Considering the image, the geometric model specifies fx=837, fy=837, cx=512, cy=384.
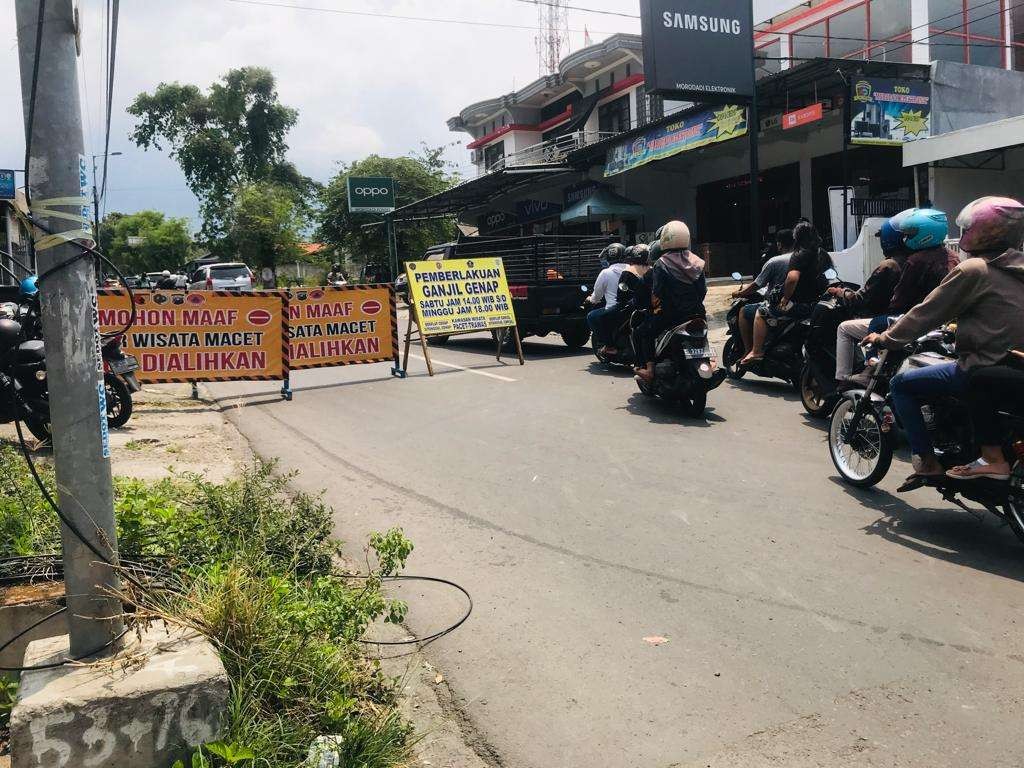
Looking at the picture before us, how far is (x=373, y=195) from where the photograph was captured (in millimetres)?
43312

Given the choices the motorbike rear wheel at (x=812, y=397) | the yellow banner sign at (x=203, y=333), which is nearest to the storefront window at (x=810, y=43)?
the motorbike rear wheel at (x=812, y=397)

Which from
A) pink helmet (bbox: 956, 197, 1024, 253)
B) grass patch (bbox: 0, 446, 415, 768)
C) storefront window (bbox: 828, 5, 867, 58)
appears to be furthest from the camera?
storefront window (bbox: 828, 5, 867, 58)

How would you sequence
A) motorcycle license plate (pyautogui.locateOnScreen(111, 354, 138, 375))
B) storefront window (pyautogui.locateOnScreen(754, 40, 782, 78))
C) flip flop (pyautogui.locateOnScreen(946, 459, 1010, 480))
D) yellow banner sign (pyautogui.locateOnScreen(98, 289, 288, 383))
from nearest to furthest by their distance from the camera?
1. flip flop (pyautogui.locateOnScreen(946, 459, 1010, 480))
2. motorcycle license plate (pyautogui.locateOnScreen(111, 354, 138, 375))
3. yellow banner sign (pyautogui.locateOnScreen(98, 289, 288, 383))
4. storefront window (pyautogui.locateOnScreen(754, 40, 782, 78))

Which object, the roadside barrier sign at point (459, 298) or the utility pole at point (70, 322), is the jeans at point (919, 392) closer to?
the utility pole at point (70, 322)

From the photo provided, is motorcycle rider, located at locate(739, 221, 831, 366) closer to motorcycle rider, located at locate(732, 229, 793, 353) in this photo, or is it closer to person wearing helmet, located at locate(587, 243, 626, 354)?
motorcycle rider, located at locate(732, 229, 793, 353)

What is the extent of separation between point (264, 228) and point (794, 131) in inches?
1228

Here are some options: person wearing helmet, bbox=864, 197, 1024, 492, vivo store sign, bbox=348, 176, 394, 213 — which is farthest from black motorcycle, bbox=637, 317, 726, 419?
vivo store sign, bbox=348, 176, 394, 213

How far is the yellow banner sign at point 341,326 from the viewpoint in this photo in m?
12.0

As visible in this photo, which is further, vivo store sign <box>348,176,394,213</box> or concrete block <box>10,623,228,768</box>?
vivo store sign <box>348,176,394,213</box>

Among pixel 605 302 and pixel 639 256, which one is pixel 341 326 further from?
pixel 639 256

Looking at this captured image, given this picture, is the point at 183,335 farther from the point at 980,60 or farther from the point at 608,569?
the point at 980,60

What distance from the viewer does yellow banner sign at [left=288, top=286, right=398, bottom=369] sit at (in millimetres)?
12000

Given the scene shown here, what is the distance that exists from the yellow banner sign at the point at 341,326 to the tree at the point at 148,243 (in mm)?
71435

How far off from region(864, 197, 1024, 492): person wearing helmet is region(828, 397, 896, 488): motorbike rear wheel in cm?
86
